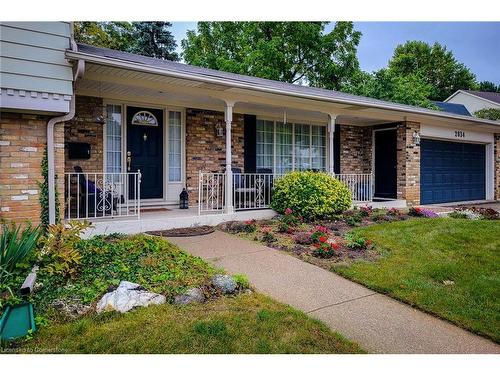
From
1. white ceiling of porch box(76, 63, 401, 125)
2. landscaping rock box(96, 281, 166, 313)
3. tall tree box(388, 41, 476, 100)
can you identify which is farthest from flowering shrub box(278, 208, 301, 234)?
tall tree box(388, 41, 476, 100)

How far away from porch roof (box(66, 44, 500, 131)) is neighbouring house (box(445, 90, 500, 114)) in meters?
14.3

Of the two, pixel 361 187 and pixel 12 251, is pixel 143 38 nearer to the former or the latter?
pixel 361 187

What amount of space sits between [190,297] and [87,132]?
5.03 metres

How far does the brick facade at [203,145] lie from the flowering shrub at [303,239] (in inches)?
127

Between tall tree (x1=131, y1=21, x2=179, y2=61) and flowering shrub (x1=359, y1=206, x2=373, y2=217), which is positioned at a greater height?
tall tree (x1=131, y1=21, x2=179, y2=61)

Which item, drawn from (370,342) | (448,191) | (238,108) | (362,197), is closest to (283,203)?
(238,108)

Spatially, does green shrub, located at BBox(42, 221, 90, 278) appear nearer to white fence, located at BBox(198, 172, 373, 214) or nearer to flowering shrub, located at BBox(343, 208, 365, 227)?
white fence, located at BBox(198, 172, 373, 214)

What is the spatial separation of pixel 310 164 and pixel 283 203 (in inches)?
127

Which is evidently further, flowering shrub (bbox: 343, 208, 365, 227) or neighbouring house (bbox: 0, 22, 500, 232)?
flowering shrub (bbox: 343, 208, 365, 227)

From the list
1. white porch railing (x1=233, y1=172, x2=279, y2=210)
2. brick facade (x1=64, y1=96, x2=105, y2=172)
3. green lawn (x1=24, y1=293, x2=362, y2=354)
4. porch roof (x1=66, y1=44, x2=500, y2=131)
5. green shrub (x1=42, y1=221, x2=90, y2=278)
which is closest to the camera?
green lawn (x1=24, y1=293, x2=362, y2=354)

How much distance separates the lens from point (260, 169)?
31.5 feet

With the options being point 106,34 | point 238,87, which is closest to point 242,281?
point 238,87

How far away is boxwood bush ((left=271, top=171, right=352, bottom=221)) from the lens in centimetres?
771
